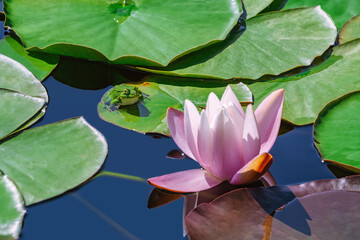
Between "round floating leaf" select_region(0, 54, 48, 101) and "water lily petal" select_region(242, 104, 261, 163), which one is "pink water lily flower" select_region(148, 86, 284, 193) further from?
"round floating leaf" select_region(0, 54, 48, 101)

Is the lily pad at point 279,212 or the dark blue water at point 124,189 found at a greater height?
the lily pad at point 279,212

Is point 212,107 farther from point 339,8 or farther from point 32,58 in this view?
point 339,8

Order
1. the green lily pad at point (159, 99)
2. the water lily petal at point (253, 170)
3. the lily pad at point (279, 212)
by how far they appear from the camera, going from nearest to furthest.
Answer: the lily pad at point (279, 212) < the water lily petal at point (253, 170) < the green lily pad at point (159, 99)

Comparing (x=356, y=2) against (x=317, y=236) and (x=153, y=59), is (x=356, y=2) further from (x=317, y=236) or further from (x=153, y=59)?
(x=317, y=236)

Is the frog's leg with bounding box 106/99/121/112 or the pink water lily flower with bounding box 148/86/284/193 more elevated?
the pink water lily flower with bounding box 148/86/284/193

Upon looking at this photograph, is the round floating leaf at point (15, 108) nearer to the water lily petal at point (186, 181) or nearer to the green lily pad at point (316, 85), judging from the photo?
the water lily petal at point (186, 181)

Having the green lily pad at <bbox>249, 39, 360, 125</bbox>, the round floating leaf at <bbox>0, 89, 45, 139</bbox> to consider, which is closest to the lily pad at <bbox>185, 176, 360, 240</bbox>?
the green lily pad at <bbox>249, 39, 360, 125</bbox>

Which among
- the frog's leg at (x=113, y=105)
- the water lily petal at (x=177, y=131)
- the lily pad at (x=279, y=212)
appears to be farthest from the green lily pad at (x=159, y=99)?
the lily pad at (x=279, y=212)
